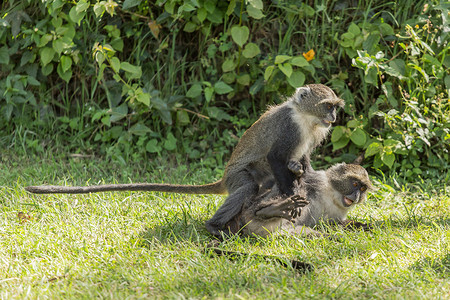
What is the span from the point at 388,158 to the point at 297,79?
1314mm

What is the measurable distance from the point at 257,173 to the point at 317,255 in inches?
42.2

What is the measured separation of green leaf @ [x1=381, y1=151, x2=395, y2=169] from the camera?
6182 millimetres

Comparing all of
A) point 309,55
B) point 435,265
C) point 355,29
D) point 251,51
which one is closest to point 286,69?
point 309,55

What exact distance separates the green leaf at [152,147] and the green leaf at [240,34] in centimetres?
152

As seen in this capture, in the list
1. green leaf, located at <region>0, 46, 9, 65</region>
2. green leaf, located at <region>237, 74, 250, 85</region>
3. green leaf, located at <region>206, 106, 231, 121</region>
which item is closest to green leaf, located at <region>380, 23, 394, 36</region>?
green leaf, located at <region>237, 74, 250, 85</region>

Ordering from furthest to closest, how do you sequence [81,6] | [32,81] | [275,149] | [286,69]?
Result: 1. [32,81]
2. [286,69]
3. [81,6]
4. [275,149]

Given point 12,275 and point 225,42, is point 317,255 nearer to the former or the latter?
point 12,275

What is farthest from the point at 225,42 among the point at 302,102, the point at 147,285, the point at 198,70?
the point at 147,285

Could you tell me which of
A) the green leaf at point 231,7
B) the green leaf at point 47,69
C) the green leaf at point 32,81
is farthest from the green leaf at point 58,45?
the green leaf at point 231,7

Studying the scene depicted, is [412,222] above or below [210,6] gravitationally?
below

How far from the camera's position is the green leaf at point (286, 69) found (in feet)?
20.6

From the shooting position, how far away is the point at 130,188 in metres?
5.00

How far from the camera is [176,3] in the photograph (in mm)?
6633

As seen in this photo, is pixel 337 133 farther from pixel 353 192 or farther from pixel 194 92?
pixel 194 92
